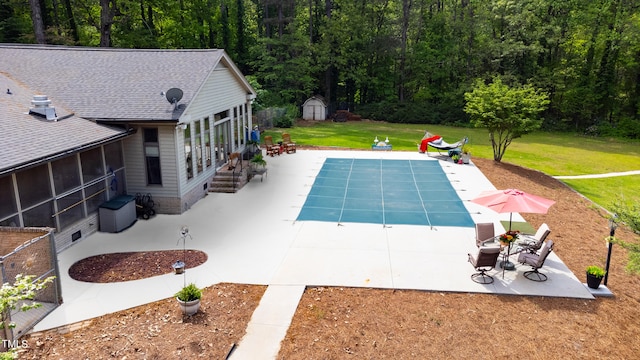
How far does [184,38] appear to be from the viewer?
143 ft

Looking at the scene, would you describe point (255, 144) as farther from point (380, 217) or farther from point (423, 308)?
point (423, 308)

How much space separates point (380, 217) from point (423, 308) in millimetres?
5661

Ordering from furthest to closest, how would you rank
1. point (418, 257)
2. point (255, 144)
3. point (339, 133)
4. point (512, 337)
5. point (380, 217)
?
1. point (339, 133)
2. point (255, 144)
3. point (380, 217)
4. point (418, 257)
5. point (512, 337)

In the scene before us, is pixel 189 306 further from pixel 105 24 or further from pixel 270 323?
pixel 105 24

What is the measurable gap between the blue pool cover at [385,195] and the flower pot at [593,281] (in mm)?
4214

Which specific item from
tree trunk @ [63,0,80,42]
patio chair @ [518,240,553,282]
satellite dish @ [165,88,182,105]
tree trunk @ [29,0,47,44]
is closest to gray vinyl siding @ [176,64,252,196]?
satellite dish @ [165,88,182,105]

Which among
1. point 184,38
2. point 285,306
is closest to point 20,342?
point 285,306

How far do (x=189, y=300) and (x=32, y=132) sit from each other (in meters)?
6.26

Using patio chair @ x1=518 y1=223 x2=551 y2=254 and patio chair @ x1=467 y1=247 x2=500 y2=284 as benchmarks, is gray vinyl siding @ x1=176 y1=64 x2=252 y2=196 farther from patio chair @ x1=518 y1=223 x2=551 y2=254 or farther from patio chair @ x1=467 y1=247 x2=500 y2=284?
patio chair @ x1=518 y1=223 x2=551 y2=254

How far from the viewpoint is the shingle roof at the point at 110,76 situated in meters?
13.7

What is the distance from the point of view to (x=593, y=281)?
963cm

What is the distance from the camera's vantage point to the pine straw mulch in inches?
291

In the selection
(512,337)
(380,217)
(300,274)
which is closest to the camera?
(512,337)

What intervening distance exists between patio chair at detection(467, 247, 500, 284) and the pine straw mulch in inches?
29.7
